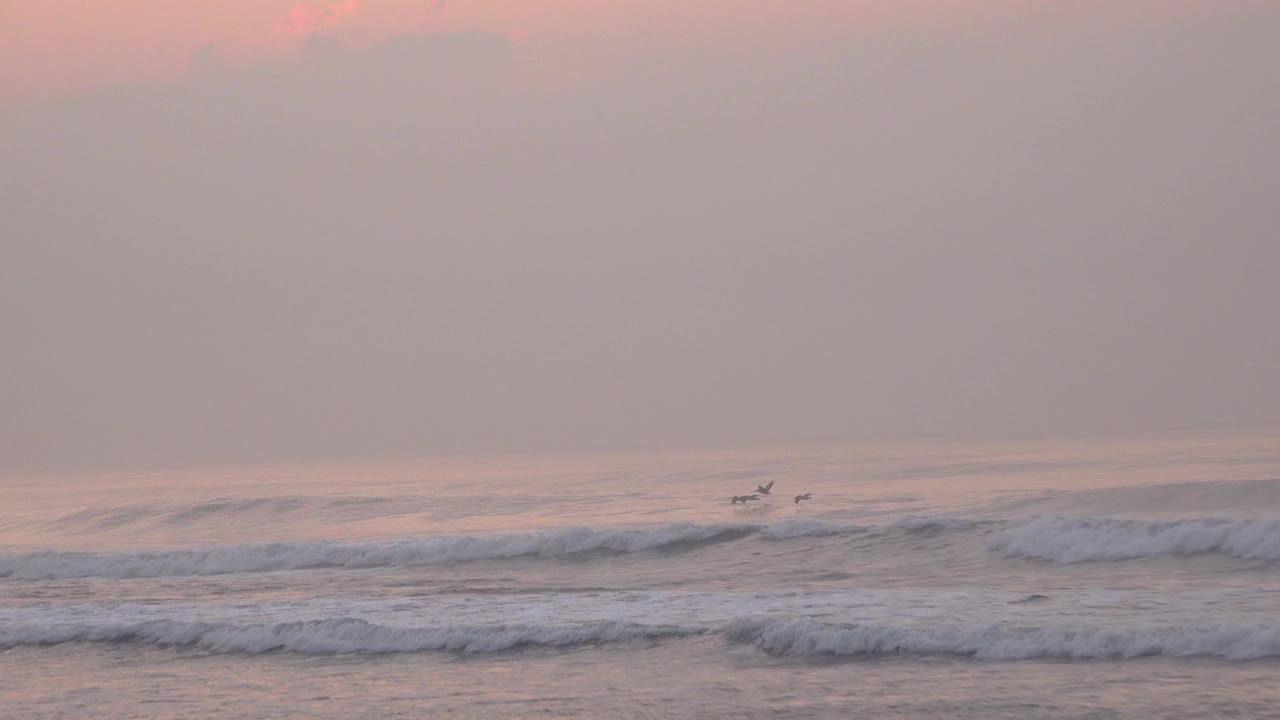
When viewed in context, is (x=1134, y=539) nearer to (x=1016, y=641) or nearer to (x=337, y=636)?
(x=1016, y=641)

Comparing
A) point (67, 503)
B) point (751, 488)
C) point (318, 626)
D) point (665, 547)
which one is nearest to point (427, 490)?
point (751, 488)

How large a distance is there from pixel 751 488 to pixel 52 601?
2781cm

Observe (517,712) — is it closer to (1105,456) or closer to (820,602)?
(820,602)

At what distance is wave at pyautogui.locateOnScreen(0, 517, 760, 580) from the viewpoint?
26.3 m

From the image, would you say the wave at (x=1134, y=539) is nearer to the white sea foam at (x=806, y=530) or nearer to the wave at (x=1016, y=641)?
the white sea foam at (x=806, y=530)

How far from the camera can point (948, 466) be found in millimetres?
52875

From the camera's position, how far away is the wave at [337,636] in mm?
15422

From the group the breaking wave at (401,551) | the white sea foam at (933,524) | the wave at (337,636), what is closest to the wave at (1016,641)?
the wave at (337,636)

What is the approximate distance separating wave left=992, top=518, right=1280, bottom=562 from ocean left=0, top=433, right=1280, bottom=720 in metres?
0.05

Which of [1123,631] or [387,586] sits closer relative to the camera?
[1123,631]

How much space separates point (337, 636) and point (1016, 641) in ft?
27.7

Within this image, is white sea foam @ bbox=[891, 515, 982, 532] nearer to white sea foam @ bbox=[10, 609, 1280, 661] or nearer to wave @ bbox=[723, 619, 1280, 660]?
white sea foam @ bbox=[10, 609, 1280, 661]

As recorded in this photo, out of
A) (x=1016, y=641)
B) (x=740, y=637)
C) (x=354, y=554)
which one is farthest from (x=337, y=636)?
(x=354, y=554)

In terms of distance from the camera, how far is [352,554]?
27.5 m
